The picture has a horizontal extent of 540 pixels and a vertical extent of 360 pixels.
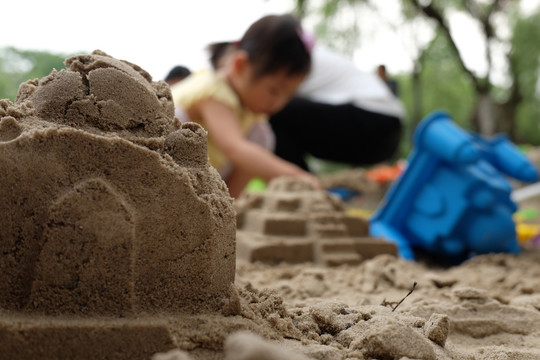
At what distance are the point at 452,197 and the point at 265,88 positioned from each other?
114 cm

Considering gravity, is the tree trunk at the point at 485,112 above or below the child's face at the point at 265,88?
below

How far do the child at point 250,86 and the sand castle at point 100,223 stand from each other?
1.87m

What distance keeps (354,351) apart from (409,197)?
2.39 metres

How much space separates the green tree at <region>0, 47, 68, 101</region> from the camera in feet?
3.59

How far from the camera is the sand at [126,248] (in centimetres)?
78

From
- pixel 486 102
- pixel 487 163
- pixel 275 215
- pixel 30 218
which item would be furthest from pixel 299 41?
pixel 486 102

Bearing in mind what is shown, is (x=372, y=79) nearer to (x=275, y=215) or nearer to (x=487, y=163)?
(x=487, y=163)

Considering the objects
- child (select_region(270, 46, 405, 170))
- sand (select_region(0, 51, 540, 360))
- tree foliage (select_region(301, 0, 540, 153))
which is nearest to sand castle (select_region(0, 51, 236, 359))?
sand (select_region(0, 51, 540, 360))

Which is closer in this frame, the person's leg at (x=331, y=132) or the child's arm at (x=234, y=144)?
the child's arm at (x=234, y=144)

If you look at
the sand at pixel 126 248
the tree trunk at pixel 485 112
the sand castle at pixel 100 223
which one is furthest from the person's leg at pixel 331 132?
the tree trunk at pixel 485 112

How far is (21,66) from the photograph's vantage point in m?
1.51

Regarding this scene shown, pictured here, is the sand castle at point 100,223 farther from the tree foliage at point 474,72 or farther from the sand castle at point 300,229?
the tree foliage at point 474,72

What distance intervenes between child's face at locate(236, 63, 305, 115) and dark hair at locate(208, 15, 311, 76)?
0.03m

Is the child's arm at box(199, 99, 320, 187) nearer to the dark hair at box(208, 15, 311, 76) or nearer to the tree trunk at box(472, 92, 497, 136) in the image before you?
the dark hair at box(208, 15, 311, 76)
